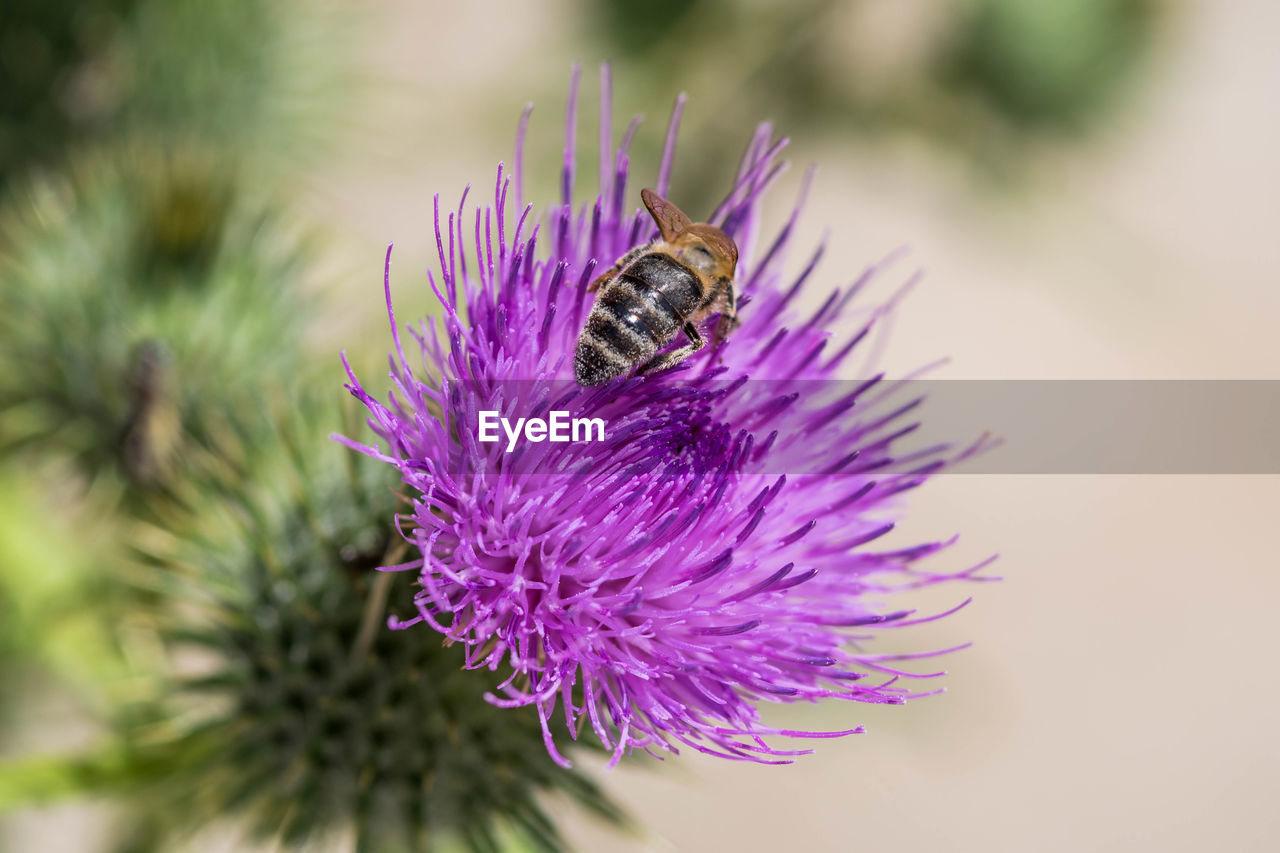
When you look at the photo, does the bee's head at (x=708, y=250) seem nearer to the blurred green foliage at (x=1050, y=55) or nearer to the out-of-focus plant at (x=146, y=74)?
the out-of-focus plant at (x=146, y=74)

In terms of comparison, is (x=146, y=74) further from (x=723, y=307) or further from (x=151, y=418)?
(x=723, y=307)

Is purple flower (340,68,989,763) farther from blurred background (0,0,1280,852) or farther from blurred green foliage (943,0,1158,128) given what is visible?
blurred green foliage (943,0,1158,128)

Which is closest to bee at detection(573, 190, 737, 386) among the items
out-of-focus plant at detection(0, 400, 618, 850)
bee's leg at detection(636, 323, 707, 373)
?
bee's leg at detection(636, 323, 707, 373)

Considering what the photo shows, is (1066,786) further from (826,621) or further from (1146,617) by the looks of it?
(826,621)

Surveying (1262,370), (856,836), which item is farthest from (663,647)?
(1262,370)

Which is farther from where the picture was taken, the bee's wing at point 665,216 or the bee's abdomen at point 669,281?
the bee's wing at point 665,216

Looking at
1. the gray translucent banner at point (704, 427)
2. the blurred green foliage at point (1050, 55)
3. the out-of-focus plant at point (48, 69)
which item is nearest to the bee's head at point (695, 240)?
the gray translucent banner at point (704, 427)
